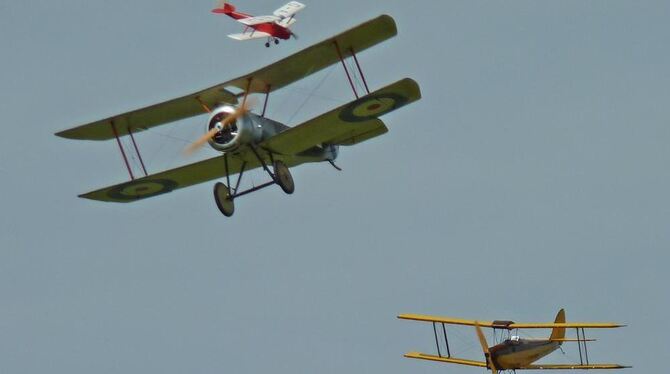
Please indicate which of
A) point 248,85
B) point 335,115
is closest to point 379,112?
point 335,115

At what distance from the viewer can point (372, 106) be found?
26.5 m

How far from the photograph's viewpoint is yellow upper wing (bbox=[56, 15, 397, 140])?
26.5 meters

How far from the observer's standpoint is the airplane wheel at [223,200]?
90.7ft

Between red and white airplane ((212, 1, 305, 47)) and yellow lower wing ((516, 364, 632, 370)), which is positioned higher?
red and white airplane ((212, 1, 305, 47))

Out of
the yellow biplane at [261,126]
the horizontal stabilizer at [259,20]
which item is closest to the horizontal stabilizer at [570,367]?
the yellow biplane at [261,126]

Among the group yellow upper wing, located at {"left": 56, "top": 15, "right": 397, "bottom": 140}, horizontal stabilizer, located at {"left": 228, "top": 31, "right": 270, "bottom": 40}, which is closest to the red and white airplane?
horizontal stabilizer, located at {"left": 228, "top": 31, "right": 270, "bottom": 40}

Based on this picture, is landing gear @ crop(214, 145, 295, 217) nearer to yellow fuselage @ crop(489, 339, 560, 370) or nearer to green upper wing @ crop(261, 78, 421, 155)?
green upper wing @ crop(261, 78, 421, 155)

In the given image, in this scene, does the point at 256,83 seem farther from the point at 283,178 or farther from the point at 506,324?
the point at 506,324

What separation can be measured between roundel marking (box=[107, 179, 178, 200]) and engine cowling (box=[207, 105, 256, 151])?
10.2 feet

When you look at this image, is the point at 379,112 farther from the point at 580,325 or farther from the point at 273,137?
the point at 580,325

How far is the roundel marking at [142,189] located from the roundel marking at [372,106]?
4.46m

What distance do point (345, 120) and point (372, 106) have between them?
77cm

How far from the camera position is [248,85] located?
1091 inches

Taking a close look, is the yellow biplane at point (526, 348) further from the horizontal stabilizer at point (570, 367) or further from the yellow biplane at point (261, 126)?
the yellow biplane at point (261, 126)
